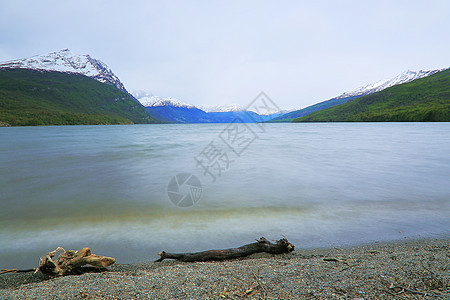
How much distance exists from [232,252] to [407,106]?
192 m

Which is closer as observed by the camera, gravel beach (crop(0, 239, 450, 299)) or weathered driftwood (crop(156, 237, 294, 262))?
gravel beach (crop(0, 239, 450, 299))

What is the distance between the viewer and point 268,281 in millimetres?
3225

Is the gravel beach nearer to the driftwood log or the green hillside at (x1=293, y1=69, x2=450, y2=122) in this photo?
the driftwood log

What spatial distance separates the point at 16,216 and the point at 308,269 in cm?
899

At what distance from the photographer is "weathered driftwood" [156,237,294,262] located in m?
4.51

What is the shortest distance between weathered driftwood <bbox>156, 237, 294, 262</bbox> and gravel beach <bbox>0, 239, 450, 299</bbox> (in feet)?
1.12

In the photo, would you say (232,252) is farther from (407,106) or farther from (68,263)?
(407,106)

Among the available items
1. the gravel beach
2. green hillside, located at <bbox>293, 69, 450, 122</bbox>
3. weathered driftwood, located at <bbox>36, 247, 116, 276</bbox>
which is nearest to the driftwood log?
weathered driftwood, located at <bbox>36, 247, 116, 276</bbox>

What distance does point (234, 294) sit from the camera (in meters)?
2.93

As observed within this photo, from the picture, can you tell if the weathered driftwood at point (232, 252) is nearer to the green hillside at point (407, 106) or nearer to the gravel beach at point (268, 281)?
the gravel beach at point (268, 281)

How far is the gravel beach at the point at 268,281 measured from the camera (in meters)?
2.87

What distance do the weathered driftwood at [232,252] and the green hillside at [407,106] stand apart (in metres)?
153

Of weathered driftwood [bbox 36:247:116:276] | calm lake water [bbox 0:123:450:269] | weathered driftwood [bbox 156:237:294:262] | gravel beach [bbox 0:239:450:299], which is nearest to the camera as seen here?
gravel beach [bbox 0:239:450:299]

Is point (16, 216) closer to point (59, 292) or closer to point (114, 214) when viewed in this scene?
point (114, 214)
